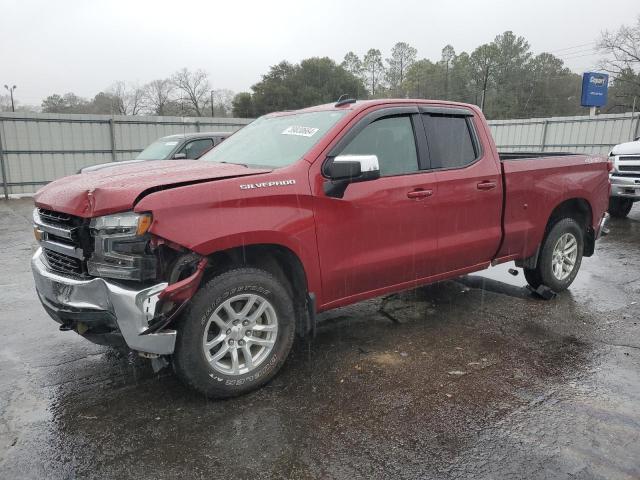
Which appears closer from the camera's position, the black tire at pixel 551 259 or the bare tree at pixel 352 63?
the black tire at pixel 551 259

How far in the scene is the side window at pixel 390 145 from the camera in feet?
12.5

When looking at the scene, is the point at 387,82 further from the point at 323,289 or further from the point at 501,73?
the point at 323,289

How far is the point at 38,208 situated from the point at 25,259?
4486 mm

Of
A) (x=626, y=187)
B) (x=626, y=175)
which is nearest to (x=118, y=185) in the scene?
(x=626, y=187)

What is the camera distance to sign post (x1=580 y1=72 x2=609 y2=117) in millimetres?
24516

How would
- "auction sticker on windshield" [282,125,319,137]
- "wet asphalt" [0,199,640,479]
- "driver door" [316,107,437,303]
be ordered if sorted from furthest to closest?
"auction sticker on windshield" [282,125,319,137] → "driver door" [316,107,437,303] → "wet asphalt" [0,199,640,479]

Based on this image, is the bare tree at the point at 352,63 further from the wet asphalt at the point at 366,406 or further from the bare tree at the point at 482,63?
the wet asphalt at the point at 366,406

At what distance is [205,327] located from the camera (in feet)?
9.97

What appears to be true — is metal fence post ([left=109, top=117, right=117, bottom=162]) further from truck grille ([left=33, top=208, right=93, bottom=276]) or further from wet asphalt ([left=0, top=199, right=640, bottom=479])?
truck grille ([left=33, top=208, right=93, bottom=276])

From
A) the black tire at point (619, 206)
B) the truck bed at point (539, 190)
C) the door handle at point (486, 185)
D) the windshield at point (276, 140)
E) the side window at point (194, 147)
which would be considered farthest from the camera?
the black tire at point (619, 206)

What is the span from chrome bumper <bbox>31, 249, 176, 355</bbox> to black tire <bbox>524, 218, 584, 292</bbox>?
3.96 meters

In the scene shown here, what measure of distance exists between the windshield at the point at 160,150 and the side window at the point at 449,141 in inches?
275

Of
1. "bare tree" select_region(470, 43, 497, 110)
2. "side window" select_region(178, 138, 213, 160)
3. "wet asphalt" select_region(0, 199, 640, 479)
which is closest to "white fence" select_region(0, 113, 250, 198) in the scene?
"side window" select_region(178, 138, 213, 160)

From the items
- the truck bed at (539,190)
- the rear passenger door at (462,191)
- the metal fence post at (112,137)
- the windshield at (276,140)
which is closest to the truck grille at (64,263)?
the windshield at (276,140)
